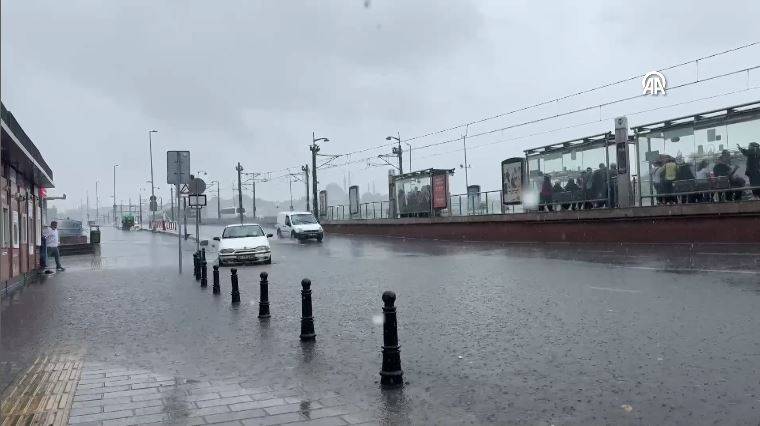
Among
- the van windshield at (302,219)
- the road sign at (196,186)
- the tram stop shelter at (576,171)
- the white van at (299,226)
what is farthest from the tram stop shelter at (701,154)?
the van windshield at (302,219)

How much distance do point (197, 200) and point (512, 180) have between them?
13999mm

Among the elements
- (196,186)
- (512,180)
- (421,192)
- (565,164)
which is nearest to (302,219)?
(421,192)

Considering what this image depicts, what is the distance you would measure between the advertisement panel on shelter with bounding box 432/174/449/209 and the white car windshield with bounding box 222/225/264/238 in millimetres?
13553

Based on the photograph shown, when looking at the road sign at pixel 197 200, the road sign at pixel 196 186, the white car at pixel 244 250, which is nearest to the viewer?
the road sign at pixel 196 186

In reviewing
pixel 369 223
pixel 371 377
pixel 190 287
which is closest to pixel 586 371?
pixel 371 377

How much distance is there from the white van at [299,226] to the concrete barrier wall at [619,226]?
263 inches

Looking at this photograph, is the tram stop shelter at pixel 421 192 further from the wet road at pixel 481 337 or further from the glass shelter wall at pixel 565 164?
the wet road at pixel 481 337

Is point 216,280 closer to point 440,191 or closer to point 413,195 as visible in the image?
point 440,191

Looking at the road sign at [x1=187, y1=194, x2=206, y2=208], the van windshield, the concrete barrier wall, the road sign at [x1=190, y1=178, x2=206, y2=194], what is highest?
the road sign at [x1=190, y1=178, x2=206, y2=194]

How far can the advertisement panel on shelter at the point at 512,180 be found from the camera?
28422 mm

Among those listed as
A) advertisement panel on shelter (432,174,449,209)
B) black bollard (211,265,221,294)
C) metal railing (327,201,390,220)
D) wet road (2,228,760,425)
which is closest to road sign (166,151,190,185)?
wet road (2,228,760,425)

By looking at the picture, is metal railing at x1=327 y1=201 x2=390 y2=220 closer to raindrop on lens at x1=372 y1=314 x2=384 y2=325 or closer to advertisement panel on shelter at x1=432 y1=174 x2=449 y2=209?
advertisement panel on shelter at x1=432 y1=174 x2=449 y2=209

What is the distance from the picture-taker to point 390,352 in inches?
240

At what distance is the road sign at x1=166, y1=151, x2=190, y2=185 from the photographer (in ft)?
62.8
